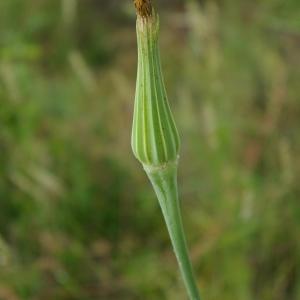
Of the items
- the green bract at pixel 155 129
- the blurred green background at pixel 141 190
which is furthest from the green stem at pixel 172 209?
the blurred green background at pixel 141 190

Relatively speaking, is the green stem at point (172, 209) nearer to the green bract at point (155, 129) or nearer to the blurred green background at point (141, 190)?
the green bract at point (155, 129)

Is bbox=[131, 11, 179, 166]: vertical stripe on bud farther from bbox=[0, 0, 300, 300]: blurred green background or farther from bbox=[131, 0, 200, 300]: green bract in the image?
bbox=[0, 0, 300, 300]: blurred green background

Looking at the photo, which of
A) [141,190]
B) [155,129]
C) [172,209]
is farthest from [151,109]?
[141,190]

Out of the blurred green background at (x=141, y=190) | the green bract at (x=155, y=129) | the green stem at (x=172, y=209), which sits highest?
the green bract at (x=155, y=129)

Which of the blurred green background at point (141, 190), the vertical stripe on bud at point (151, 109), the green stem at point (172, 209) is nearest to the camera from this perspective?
the vertical stripe on bud at point (151, 109)

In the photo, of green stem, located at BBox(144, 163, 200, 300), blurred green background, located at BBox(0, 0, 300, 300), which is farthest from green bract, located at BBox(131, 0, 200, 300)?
blurred green background, located at BBox(0, 0, 300, 300)

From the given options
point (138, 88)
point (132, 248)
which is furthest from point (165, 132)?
point (132, 248)

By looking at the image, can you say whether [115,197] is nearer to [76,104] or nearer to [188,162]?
[188,162]
